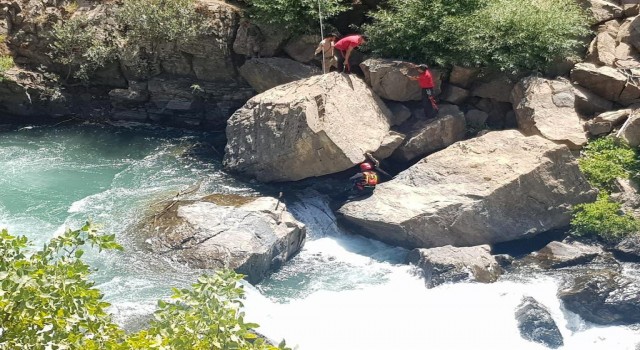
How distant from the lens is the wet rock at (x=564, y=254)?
1448cm

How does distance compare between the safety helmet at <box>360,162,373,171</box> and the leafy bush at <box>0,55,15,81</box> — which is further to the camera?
the leafy bush at <box>0,55,15,81</box>

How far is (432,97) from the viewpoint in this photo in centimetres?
1703

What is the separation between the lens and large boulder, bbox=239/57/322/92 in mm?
19125

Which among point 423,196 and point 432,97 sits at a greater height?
point 432,97

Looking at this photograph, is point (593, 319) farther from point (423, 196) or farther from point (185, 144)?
point (185, 144)

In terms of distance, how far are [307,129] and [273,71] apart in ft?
12.2

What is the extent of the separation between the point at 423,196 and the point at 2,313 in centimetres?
1061

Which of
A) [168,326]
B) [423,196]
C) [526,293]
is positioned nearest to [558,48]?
[423,196]

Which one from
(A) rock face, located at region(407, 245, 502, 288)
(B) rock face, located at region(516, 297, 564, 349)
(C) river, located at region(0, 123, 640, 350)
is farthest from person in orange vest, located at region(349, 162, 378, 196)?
(B) rock face, located at region(516, 297, 564, 349)

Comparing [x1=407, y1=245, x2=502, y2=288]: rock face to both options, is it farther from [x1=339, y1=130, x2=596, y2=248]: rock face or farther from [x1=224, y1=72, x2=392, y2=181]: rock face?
[x1=224, y1=72, x2=392, y2=181]: rock face

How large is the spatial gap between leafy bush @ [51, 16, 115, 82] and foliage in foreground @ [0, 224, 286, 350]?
48.0 feet

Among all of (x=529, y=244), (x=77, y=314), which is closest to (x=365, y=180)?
(x=529, y=244)

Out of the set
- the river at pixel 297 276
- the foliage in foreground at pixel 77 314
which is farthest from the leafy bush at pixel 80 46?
the foliage in foreground at pixel 77 314

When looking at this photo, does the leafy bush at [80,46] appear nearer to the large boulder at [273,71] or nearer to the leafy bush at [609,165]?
the large boulder at [273,71]
